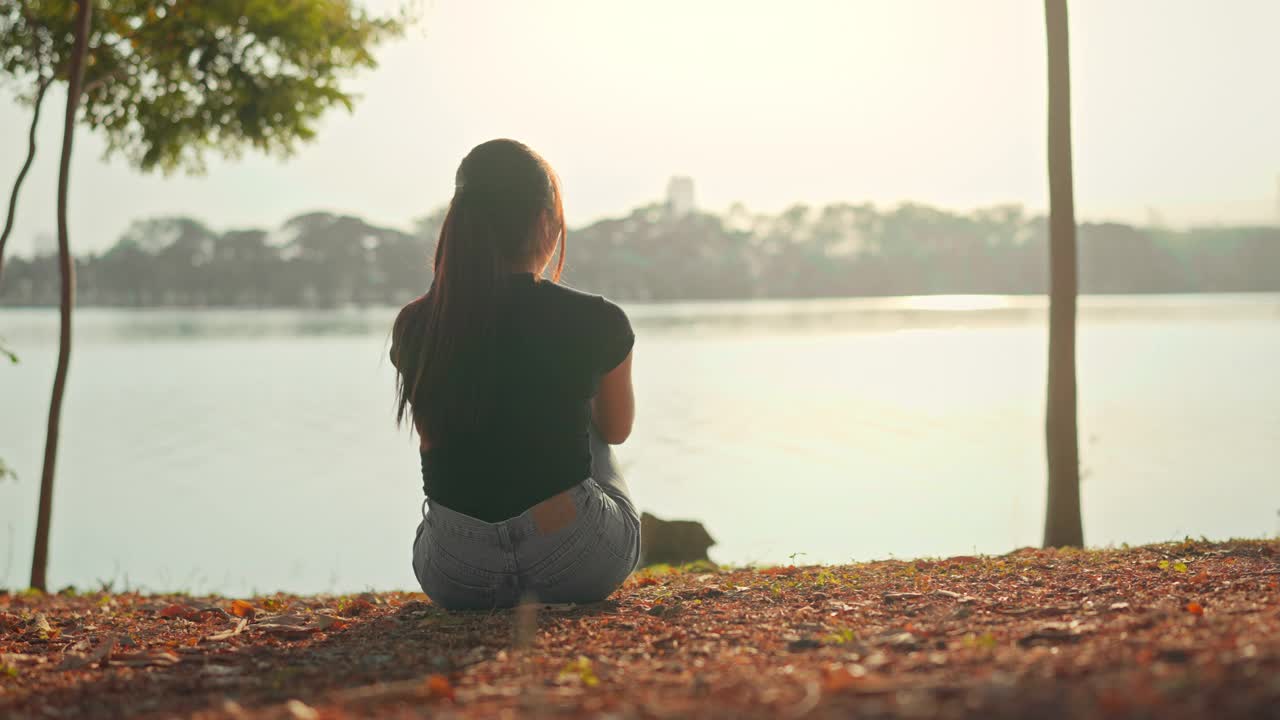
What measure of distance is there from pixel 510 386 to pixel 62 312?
19.3 ft

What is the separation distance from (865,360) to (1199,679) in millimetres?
46037

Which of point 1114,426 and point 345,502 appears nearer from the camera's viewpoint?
point 345,502

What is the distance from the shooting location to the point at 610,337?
356 centimetres

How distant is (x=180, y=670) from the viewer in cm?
342

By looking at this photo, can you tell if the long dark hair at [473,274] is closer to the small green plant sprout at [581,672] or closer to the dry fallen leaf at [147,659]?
the small green plant sprout at [581,672]

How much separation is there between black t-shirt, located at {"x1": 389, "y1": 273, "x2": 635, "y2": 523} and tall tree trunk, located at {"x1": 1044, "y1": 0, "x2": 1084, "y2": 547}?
15.8 feet

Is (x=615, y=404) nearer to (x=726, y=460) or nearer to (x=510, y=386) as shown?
(x=510, y=386)

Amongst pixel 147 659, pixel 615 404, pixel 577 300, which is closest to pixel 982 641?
pixel 615 404

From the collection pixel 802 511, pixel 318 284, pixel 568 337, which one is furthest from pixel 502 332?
pixel 318 284

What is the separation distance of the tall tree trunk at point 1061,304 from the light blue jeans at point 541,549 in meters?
4.62

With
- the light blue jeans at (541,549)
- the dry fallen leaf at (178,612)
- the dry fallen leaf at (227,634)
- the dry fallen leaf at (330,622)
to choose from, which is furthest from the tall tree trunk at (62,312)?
the light blue jeans at (541,549)

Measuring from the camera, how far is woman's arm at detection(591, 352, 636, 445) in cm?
366

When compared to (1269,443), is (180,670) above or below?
above

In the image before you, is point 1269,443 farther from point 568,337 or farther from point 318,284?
point 318,284
